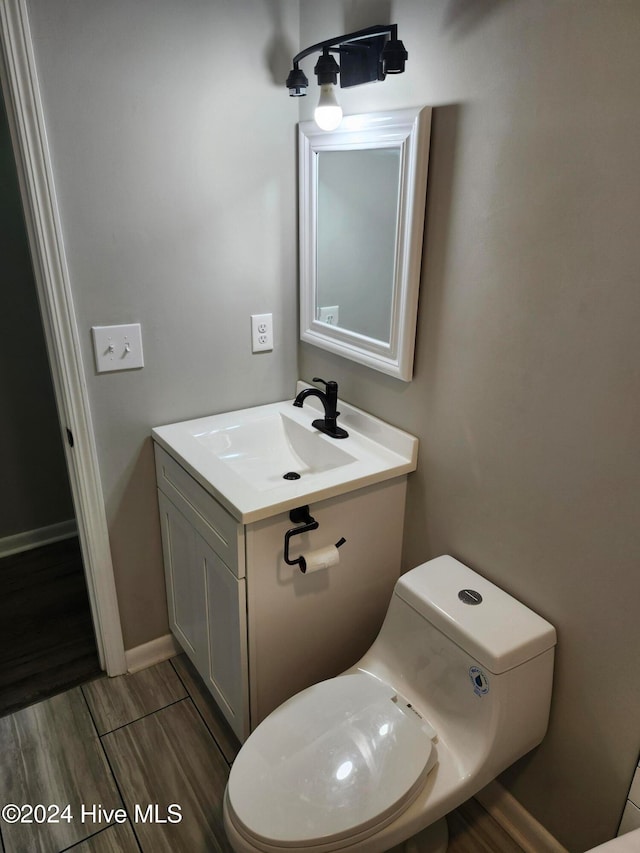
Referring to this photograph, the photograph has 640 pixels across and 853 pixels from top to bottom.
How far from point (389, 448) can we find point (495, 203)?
716 mm

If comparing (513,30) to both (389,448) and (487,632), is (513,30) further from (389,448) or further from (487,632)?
(487,632)

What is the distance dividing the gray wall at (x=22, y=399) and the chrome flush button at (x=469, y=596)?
195cm

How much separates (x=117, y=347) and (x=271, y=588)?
0.80m

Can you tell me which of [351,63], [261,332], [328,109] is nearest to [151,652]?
[261,332]

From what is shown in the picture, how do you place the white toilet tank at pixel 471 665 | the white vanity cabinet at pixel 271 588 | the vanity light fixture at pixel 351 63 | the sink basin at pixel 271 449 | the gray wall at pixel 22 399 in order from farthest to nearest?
1. the gray wall at pixel 22 399
2. the sink basin at pixel 271 449
3. the white vanity cabinet at pixel 271 588
4. the vanity light fixture at pixel 351 63
5. the white toilet tank at pixel 471 665

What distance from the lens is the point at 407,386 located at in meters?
1.58

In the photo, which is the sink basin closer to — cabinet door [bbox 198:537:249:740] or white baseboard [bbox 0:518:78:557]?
cabinet door [bbox 198:537:249:740]

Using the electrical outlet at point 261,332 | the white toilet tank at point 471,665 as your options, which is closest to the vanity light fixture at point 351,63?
the electrical outlet at point 261,332

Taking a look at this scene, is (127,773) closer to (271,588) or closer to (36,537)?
(271,588)

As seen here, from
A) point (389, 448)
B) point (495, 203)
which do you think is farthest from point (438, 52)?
point (389, 448)

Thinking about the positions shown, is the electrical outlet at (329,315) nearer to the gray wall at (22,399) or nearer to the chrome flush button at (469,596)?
the chrome flush button at (469,596)

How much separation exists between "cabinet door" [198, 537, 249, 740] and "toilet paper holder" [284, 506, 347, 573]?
0.13 metres

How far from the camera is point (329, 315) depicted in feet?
5.90

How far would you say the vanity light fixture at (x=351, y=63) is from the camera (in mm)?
1322
